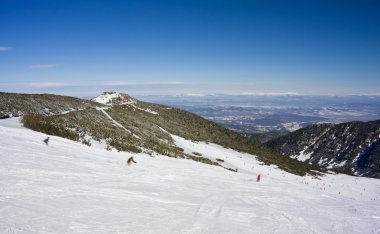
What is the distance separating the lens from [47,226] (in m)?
7.43

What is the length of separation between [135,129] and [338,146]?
11711 centimetres

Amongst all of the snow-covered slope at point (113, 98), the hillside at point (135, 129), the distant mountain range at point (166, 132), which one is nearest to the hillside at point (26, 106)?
the distant mountain range at point (166, 132)

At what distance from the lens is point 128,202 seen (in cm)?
1084

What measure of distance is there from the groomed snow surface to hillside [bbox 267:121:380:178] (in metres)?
105

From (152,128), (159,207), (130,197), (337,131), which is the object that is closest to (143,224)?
(159,207)

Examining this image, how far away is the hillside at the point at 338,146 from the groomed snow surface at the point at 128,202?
10523 cm

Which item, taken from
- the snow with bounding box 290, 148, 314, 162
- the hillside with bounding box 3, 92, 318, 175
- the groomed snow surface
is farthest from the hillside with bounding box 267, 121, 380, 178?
the groomed snow surface

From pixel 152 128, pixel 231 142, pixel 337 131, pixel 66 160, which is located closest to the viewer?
pixel 66 160

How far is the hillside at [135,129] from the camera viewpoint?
83.1 ft

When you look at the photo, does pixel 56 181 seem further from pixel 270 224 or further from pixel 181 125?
pixel 181 125

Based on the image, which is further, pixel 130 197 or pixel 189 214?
pixel 130 197

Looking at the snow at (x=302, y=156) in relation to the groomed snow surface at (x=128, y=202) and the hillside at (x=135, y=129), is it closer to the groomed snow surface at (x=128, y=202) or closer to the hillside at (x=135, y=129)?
the hillside at (x=135, y=129)

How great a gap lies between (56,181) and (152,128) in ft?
116

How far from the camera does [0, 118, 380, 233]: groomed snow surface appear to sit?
8383 millimetres
